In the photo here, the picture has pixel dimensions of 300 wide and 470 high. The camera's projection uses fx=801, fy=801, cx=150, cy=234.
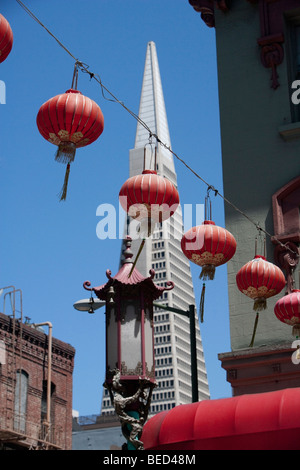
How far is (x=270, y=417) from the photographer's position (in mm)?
13227

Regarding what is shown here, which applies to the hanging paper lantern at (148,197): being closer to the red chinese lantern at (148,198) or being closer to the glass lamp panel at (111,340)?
the red chinese lantern at (148,198)

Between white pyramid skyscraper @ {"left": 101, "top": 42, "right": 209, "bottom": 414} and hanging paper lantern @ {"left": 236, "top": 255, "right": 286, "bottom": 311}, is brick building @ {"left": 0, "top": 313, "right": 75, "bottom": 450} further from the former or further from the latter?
white pyramid skyscraper @ {"left": 101, "top": 42, "right": 209, "bottom": 414}

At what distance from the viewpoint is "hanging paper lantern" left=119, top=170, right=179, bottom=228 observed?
1248 centimetres

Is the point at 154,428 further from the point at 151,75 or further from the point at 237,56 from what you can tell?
the point at 151,75

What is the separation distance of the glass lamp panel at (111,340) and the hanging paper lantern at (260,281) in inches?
154

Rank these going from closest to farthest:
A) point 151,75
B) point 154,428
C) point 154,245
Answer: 1. point 154,428
2. point 154,245
3. point 151,75

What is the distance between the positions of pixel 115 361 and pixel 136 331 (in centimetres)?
65

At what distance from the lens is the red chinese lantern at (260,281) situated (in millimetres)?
16609

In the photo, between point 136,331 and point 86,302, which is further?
point 86,302

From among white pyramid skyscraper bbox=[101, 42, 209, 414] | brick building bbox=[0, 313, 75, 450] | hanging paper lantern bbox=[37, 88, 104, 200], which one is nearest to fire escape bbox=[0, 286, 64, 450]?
brick building bbox=[0, 313, 75, 450]

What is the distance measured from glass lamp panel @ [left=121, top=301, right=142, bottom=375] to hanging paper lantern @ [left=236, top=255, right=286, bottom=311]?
3676mm

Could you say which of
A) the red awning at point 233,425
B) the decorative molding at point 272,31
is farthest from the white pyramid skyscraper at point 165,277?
the red awning at point 233,425

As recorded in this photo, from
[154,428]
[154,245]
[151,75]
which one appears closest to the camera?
[154,428]

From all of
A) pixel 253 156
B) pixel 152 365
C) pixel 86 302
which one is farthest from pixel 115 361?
pixel 253 156
